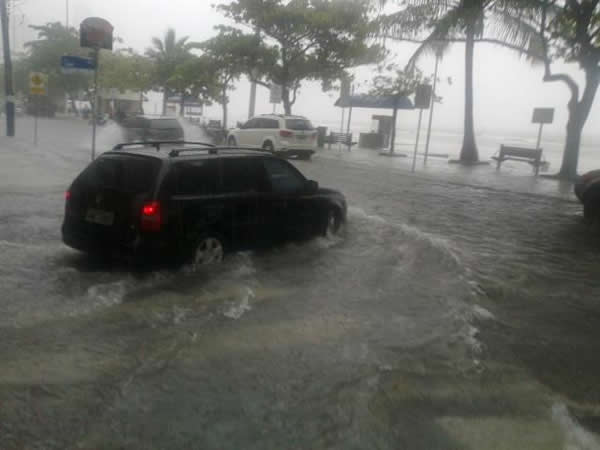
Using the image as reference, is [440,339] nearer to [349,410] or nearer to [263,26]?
[349,410]

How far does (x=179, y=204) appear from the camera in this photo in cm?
662

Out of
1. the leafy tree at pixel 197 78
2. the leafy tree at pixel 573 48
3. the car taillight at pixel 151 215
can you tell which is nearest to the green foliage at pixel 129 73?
the leafy tree at pixel 197 78

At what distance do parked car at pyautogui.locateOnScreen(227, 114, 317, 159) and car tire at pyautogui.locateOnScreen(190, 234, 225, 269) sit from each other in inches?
661

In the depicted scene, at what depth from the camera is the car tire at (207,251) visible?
6918 millimetres

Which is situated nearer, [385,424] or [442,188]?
[385,424]

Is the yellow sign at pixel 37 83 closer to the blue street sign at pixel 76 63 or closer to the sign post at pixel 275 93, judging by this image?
the blue street sign at pixel 76 63

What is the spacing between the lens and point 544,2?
59.2ft

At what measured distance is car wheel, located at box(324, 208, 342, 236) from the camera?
9.13 meters

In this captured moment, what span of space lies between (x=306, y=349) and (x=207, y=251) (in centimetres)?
242

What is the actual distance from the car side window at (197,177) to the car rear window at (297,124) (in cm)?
1714

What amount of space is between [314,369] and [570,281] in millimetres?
4528

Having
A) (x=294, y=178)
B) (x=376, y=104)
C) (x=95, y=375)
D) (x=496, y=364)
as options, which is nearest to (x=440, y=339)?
(x=496, y=364)

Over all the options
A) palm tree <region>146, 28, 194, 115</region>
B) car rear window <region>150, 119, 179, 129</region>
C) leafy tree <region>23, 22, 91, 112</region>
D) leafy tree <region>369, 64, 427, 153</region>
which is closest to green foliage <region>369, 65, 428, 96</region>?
leafy tree <region>369, 64, 427, 153</region>

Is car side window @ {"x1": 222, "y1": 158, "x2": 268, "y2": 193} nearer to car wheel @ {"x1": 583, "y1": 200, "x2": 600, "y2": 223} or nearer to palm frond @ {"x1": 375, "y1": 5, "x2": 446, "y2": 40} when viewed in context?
car wheel @ {"x1": 583, "y1": 200, "x2": 600, "y2": 223}
